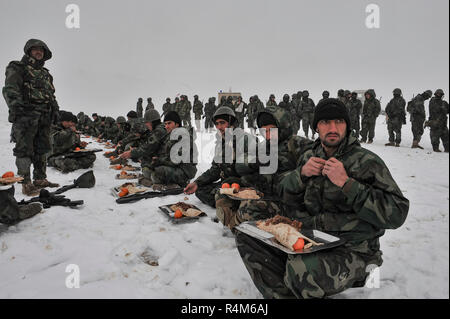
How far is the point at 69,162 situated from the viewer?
7168 mm

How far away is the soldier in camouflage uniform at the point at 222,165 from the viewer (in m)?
4.02

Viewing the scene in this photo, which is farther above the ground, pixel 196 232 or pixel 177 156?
pixel 177 156

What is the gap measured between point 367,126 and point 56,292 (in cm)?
1346

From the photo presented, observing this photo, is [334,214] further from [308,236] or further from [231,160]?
[231,160]

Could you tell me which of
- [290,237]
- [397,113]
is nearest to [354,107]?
[397,113]

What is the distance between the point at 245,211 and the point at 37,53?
478 cm

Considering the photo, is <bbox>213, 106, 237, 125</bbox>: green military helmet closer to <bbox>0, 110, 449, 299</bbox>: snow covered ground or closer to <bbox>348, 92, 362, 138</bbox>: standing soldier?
<bbox>0, 110, 449, 299</bbox>: snow covered ground

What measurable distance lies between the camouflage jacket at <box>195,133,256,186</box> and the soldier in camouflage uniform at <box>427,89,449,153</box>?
8.90 m

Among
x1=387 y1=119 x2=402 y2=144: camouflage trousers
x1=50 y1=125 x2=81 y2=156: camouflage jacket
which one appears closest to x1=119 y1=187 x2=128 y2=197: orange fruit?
x1=50 y1=125 x2=81 y2=156: camouflage jacket

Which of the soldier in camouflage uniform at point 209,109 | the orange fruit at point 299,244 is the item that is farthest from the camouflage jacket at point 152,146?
the soldier in camouflage uniform at point 209,109
